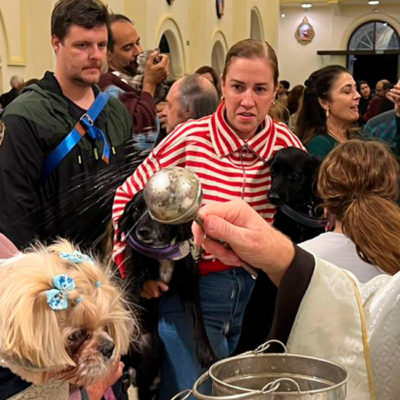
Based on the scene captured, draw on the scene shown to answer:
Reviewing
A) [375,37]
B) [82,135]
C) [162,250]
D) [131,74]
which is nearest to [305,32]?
[375,37]

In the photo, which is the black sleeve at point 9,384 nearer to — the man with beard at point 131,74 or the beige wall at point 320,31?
the man with beard at point 131,74

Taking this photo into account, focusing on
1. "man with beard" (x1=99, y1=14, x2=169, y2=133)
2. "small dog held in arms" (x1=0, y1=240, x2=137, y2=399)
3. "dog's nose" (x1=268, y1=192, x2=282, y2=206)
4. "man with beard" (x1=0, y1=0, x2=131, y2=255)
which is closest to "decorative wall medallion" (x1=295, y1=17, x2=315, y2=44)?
"man with beard" (x1=99, y1=14, x2=169, y2=133)

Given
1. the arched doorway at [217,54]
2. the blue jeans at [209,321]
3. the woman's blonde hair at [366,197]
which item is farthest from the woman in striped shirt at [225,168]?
the arched doorway at [217,54]

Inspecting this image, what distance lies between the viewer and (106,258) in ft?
7.89

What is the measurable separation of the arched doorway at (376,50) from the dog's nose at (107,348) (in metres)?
21.6

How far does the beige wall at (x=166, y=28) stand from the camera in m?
8.04

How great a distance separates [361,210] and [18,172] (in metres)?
1.23

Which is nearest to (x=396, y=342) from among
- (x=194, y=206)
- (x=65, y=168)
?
(x=194, y=206)

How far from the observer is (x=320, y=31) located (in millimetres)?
22219

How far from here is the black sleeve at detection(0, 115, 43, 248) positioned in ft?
9.20

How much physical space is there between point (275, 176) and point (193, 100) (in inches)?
36.4

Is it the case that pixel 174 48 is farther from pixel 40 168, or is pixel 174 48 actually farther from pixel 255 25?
pixel 40 168

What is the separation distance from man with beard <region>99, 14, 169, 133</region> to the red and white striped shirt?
Result: 86 centimetres

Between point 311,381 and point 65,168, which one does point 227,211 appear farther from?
point 65,168
